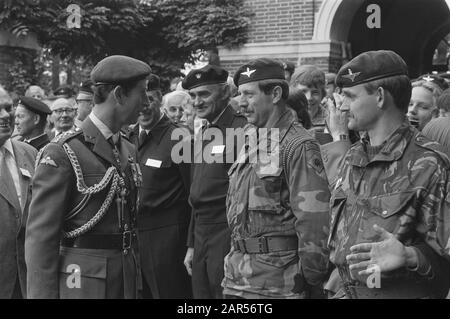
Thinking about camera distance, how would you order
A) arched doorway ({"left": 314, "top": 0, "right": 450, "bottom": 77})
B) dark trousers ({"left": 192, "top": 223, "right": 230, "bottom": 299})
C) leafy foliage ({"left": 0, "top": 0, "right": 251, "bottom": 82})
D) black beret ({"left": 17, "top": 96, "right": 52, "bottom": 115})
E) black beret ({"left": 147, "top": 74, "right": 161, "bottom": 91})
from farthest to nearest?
1. leafy foliage ({"left": 0, "top": 0, "right": 251, "bottom": 82})
2. arched doorway ({"left": 314, "top": 0, "right": 450, "bottom": 77})
3. black beret ({"left": 17, "top": 96, "right": 52, "bottom": 115})
4. black beret ({"left": 147, "top": 74, "right": 161, "bottom": 91})
5. dark trousers ({"left": 192, "top": 223, "right": 230, "bottom": 299})

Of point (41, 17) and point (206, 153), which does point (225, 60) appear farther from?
point (206, 153)

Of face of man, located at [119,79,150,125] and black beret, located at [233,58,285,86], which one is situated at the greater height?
black beret, located at [233,58,285,86]

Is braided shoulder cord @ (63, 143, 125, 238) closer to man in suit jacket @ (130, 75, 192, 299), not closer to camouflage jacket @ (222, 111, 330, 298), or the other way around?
camouflage jacket @ (222, 111, 330, 298)

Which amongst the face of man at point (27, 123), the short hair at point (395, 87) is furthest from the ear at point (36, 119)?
the short hair at point (395, 87)

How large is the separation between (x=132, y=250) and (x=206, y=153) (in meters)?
1.55

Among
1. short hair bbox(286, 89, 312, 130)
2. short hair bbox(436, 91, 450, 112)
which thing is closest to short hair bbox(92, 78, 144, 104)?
short hair bbox(286, 89, 312, 130)

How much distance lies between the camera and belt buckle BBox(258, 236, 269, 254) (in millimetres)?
3621

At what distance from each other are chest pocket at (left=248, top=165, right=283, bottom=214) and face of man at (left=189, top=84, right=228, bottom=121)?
143cm

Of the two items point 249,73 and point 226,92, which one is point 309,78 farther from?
point 249,73

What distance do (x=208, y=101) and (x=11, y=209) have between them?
1592mm

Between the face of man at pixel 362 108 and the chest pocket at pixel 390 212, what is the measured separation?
356 millimetres

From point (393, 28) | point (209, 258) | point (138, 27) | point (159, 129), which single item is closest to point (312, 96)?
point (159, 129)

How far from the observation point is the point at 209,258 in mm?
4863
